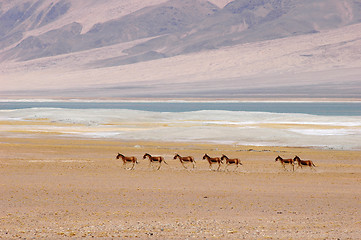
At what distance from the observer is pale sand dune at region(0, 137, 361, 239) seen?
10.1 metres

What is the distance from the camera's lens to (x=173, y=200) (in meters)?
13.3

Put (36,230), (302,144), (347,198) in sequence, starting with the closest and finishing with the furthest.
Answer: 1. (36,230)
2. (347,198)
3. (302,144)

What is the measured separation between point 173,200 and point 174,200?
0.8 inches

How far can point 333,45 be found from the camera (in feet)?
651

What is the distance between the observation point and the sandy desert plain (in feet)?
33.2

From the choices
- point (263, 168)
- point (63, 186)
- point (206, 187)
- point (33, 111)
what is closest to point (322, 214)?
point (206, 187)

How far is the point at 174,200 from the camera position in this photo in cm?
1327

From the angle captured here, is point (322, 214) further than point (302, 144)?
No

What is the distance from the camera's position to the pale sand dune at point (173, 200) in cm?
1015

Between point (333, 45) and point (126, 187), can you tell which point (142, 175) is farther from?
point (333, 45)

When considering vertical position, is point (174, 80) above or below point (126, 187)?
above

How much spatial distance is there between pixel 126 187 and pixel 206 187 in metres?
1.85

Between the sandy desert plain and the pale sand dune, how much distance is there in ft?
0.06

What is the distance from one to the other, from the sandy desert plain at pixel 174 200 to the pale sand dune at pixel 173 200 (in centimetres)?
2
